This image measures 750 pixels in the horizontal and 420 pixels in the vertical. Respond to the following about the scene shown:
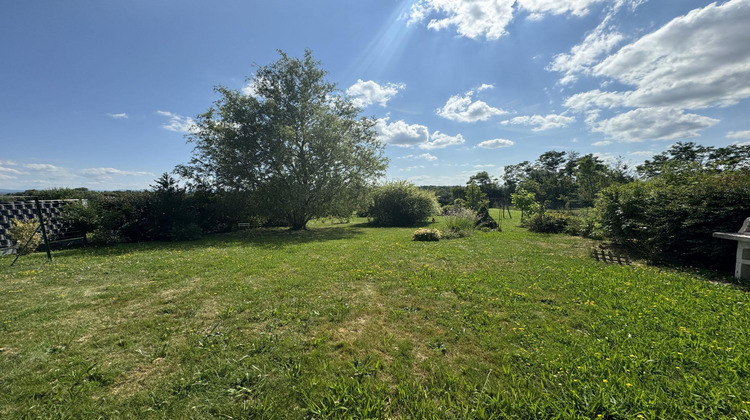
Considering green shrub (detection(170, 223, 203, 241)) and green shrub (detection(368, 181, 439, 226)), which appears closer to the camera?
green shrub (detection(170, 223, 203, 241))

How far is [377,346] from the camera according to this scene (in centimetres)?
320

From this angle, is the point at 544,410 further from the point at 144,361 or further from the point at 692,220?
the point at 692,220

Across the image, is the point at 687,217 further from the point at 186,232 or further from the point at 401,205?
the point at 186,232

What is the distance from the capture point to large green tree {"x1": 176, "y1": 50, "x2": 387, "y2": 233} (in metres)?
14.6

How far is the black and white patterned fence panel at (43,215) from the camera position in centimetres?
962

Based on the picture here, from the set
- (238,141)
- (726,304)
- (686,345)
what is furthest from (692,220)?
(238,141)

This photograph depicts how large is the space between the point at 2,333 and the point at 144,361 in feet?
8.47

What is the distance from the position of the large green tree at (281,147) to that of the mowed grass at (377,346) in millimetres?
9422

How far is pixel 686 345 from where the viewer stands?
9.59 ft

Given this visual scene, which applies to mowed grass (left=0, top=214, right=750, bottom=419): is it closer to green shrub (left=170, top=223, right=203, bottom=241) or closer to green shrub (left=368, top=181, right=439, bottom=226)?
green shrub (left=170, top=223, right=203, bottom=241)

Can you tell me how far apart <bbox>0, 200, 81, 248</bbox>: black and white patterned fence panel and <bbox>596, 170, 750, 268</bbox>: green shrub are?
20626mm

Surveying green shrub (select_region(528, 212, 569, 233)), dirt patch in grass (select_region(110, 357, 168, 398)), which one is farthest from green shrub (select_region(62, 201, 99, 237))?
green shrub (select_region(528, 212, 569, 233))

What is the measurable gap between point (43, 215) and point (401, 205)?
62.6ft

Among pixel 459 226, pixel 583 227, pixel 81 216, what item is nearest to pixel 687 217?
pixel 583 227
